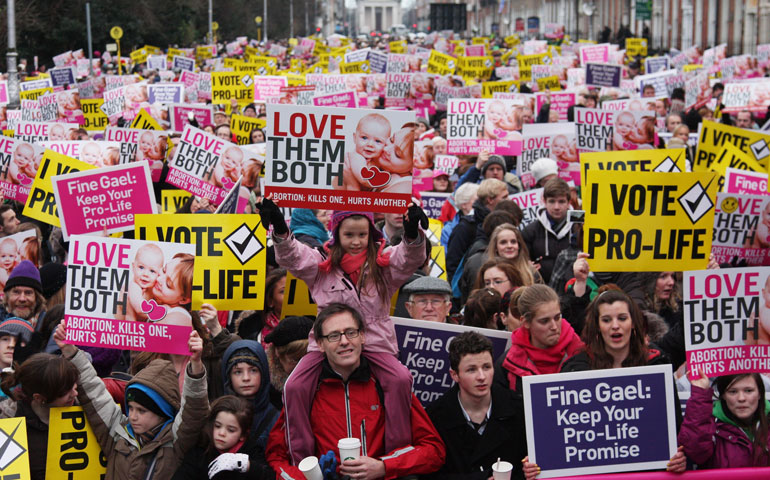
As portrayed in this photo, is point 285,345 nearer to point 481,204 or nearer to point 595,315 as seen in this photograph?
point 595,315

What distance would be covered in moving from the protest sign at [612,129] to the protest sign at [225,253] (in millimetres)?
6689

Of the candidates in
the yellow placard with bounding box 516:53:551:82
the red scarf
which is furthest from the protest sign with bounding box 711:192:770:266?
the yellow placard with bounding box 516:53:551:82

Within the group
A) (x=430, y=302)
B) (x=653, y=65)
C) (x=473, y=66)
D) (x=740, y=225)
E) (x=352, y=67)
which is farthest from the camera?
(x=653, y=65)

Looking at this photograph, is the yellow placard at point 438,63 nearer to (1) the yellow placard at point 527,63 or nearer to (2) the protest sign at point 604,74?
(1) the yellow placard at point 527,63

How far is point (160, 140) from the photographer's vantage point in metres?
12.7

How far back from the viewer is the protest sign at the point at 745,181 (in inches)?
384

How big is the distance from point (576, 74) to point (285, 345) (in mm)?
21873

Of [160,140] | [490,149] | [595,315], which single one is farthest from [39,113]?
[595,315]

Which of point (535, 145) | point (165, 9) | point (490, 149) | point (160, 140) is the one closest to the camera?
point (160, 140)

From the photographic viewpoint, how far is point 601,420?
502 centimetres

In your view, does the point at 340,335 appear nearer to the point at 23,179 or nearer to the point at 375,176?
the point at 375,176

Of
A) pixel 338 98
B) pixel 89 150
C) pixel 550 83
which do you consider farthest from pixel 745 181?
pixel 550 83

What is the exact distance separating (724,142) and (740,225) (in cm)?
344

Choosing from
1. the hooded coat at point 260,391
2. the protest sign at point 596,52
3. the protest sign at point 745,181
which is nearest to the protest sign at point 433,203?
the protest sign at point 745,181
